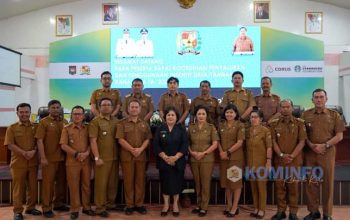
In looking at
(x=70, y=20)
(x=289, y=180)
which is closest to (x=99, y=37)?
(x=70, y=20)

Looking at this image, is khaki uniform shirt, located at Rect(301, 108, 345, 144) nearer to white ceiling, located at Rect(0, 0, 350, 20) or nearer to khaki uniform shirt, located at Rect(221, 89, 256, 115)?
khaki uniform shirt, located at Rect(221, 89, 256, 115)

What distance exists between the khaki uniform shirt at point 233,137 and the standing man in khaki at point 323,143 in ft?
2.31

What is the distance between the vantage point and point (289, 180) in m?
3.72

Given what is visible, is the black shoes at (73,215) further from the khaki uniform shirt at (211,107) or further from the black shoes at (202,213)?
the khaki uniform shirt at (211,107)

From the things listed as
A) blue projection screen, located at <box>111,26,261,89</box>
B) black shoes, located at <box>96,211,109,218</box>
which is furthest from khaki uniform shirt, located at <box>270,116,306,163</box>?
blue projection screen, located at <box>111,26,261,89</box>

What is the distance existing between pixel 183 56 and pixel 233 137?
17.9 feet

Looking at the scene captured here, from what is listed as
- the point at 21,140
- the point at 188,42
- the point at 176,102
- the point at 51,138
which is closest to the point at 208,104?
the point at 176,102

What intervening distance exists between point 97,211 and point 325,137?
8.73 ft

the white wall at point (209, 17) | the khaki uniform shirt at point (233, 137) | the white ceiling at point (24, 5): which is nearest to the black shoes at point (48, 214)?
the khaki uniform shirt at point (233, 137)

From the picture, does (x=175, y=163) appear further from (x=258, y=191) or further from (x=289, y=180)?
(x=289, y=180)

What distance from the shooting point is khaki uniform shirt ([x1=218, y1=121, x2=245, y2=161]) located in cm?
391

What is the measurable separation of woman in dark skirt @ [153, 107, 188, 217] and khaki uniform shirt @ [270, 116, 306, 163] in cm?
103

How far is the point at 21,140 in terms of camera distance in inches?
152

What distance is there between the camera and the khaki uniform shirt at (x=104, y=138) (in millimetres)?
3961
